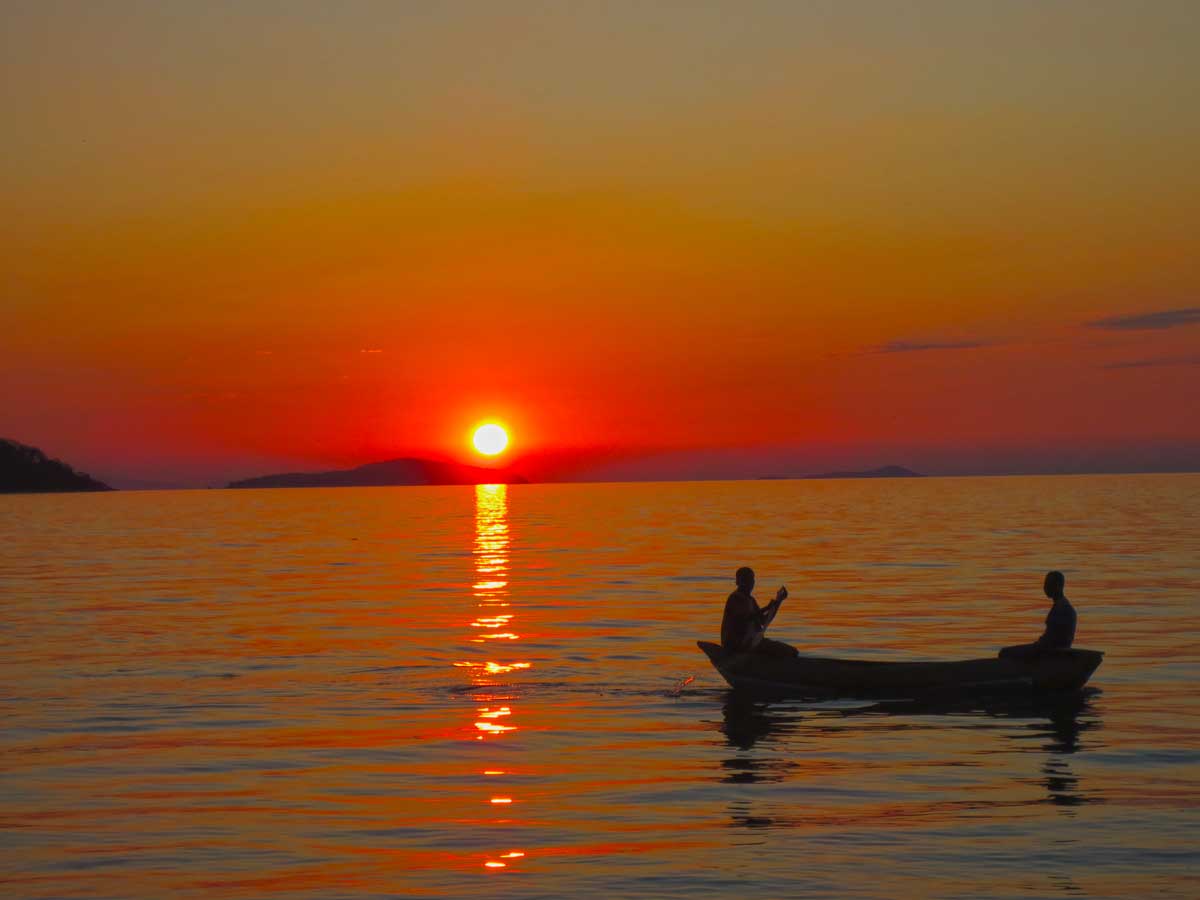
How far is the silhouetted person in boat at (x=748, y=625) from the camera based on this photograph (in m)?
28.1

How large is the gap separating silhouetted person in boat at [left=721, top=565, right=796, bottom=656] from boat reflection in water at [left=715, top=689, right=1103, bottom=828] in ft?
3.24

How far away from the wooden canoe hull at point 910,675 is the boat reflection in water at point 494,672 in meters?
4.88

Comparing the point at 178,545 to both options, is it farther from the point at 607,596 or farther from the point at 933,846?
the point at 933,846

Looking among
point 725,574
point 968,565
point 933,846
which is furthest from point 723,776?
point 968,565

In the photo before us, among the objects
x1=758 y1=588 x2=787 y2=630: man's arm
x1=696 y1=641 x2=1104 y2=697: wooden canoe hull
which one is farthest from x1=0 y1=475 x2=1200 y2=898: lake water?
x1=758 y1=588 x2=787 y2=630: man's arm

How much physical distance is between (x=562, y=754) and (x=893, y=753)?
198 inches

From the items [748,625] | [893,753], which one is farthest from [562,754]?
[748,625]

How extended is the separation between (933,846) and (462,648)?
845 inches

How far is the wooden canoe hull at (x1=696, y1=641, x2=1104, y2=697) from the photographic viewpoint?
86.8 ft

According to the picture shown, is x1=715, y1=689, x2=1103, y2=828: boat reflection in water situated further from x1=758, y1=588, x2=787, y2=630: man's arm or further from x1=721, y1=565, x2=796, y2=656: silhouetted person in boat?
x1=758, y1=588, x2=787, y2=630: man's arm

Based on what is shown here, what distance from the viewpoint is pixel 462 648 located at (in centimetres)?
3691

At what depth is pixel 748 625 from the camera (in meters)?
28.2

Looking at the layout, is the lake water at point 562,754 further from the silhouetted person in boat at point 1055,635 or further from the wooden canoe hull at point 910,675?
the silhouetted person in boat at point 1055,635

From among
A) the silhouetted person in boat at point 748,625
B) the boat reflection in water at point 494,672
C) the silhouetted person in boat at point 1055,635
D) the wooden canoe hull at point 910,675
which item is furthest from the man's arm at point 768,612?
the boat reflection in water at point 494,672
